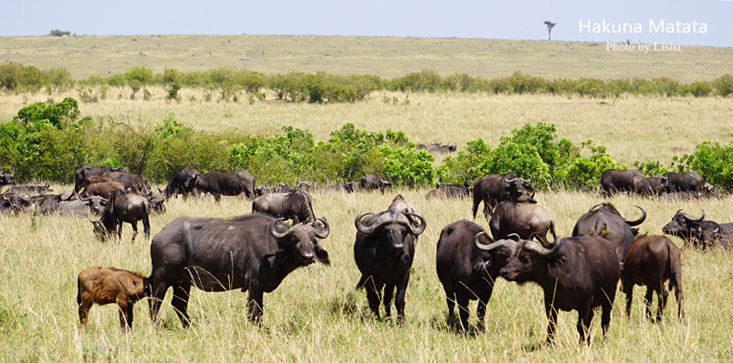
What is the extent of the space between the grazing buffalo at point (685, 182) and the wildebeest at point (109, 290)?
14.0 m

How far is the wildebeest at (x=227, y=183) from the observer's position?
15344 mm

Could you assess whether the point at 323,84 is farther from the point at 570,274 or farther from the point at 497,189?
the point at 570,274

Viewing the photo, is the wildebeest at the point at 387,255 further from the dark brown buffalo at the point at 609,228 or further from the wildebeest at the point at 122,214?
the wildebeest at the point at 122,214

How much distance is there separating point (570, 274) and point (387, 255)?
6.37ft

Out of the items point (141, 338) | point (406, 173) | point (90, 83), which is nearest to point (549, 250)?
point (141, 338)

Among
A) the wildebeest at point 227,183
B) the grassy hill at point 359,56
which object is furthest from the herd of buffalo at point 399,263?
the grassy hill at point 359,56

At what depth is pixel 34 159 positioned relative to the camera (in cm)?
1961

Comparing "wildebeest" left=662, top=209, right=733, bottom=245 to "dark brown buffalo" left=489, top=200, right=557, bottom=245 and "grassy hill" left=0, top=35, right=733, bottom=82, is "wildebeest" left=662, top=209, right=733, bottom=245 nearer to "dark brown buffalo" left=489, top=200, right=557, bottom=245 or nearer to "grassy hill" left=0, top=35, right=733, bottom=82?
"dark brown buffalo" left=489, top=200, right=557, bottom=245

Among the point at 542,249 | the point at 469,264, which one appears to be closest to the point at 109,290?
the point at 469,264

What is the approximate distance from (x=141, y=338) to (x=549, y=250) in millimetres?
3881

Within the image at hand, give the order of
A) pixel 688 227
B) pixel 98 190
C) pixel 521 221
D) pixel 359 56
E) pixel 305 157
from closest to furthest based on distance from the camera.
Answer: pixel 521 221
pixel 688 227
pixel 98 190
pixel 305 157
pixel 359 56

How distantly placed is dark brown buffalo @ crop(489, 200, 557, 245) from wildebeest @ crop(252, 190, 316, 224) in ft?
11.6

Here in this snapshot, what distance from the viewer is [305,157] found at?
20562 mm

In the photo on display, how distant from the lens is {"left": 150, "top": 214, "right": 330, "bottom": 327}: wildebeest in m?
6.55
